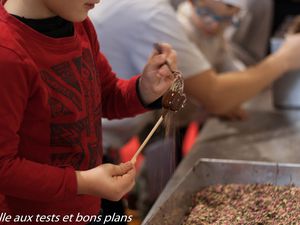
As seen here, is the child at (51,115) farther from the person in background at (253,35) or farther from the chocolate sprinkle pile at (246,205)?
the person in background at (253,35)

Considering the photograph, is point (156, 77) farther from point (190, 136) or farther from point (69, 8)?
point (190, 136)

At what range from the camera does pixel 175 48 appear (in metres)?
1.50

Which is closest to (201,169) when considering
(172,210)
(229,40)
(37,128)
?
(172,210)

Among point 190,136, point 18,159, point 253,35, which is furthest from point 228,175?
point 253,35

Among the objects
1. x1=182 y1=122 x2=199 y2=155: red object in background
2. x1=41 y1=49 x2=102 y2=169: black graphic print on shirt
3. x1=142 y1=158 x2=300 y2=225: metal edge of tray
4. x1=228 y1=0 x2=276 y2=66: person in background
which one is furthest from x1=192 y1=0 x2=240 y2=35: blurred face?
x1=41 y1=49 x2=102 y2=169: black graphic print on shirt

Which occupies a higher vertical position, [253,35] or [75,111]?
[75,111]

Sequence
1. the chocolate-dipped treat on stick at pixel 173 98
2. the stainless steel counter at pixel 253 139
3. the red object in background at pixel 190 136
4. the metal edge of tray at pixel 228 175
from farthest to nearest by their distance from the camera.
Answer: the red object in background at pixel 190 136, the stainless steel counter at pixel 253 139, the metal edge of tray at pixel 228 175, the chocolate-dipped treat on stick at pixel 173 98

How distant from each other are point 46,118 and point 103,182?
0.14 meters

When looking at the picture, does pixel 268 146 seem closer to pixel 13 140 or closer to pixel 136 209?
pixel 136 209

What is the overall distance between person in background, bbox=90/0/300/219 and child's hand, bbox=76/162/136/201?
0.61 metres

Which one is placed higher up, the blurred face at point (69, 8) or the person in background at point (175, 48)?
the blurred face at point (69, 8)

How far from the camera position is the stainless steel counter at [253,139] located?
1.50 meters

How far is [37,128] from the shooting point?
2.71ft

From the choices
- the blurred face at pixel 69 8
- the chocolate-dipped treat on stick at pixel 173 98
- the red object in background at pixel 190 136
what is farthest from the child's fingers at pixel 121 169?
the red object in background at pixel 190 136
